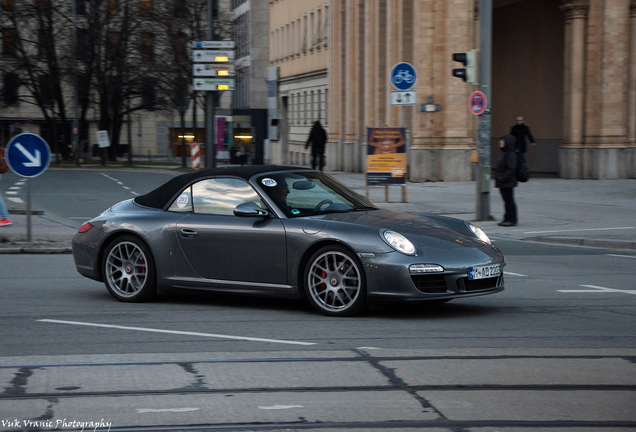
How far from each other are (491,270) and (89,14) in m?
50.8

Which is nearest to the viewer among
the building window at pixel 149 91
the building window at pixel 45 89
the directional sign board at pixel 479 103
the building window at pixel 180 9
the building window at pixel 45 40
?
the directional sign board at pixel 479 103

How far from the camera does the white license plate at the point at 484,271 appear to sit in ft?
24.9

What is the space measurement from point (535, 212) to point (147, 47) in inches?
1640

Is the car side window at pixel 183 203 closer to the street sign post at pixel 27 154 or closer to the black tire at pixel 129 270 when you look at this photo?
the black tire at pixel 129 270

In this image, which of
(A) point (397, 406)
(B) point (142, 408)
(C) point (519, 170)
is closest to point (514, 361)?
(A) point (397, 406)

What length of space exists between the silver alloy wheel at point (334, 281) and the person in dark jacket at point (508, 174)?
9830 millimetres

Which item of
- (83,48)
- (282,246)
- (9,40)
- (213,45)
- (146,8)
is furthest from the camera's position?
(9,40)

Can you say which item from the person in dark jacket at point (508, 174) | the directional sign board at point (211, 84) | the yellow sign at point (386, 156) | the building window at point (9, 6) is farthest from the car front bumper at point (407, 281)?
the building window at point (9, 6)

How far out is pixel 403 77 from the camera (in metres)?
20.2

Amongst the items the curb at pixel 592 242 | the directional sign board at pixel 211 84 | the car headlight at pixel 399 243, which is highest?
the directional sign board at pixel 211 84

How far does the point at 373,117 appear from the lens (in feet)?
131

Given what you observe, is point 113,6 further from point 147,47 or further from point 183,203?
point 183,203

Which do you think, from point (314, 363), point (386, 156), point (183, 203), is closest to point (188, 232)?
point (183, 203)

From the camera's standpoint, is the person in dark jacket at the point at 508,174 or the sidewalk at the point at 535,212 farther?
the person in dark jacket at the point at 508,174
